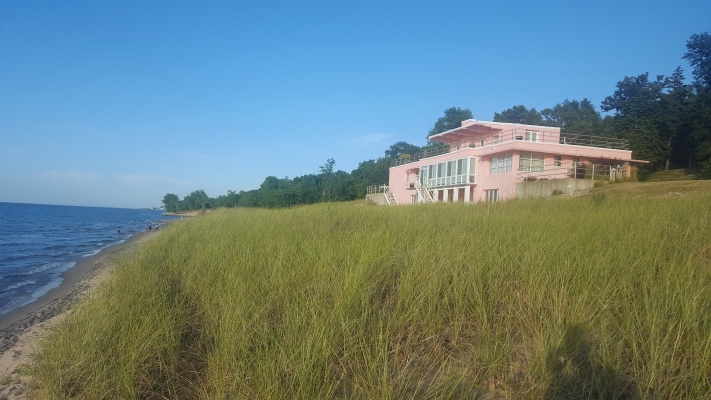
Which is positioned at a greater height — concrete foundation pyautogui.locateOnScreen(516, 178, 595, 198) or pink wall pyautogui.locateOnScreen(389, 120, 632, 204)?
pink wall pyautogui.locateOnScreen(389, 120, 632, 204)

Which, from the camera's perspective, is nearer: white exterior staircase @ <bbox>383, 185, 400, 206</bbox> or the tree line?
the tree line

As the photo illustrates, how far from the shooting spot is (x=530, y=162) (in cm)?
2455

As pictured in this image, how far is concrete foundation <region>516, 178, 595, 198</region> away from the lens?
19.5 meters

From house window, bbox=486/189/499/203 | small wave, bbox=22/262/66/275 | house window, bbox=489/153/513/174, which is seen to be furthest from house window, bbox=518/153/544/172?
small wave, bbox=22/262/66/275

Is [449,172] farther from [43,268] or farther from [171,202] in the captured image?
[171,202]

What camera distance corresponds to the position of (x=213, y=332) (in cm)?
394

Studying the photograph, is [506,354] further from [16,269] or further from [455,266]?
[16,269]

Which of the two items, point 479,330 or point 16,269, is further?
point 16,269

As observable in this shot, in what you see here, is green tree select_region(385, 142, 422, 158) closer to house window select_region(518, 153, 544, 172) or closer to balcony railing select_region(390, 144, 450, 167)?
balcony railing select_region(390, 144, 450, 167)

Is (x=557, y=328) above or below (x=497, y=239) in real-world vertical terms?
below

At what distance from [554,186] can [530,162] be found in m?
4.65

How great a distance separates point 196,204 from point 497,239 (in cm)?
11736

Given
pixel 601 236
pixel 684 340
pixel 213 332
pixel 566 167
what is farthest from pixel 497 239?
pixel 566 167

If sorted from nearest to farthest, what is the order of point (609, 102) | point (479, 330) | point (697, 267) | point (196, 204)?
point (479, 330), point (697, 267), point (609, 102), point (196, 204)
